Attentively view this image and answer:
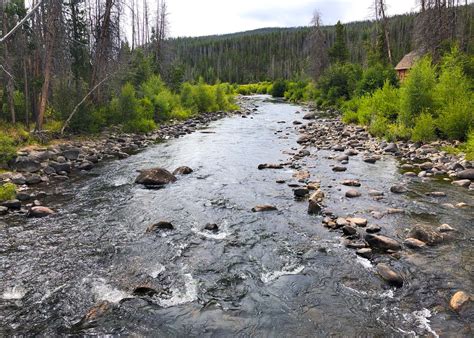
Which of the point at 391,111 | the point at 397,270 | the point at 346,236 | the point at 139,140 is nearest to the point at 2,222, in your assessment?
the point at 346,236

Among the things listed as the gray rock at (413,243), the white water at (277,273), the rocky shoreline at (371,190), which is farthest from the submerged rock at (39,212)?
the gray rock at (413,243)

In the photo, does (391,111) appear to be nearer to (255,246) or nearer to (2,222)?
(255,246)

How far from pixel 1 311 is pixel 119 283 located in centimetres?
190

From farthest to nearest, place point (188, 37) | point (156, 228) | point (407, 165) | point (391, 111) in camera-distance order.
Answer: point (188, 37), point (391, 111), point (407, 165), point (156, 228)

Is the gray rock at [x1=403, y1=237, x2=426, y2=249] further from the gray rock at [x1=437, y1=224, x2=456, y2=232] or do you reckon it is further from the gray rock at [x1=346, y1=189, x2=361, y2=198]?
the gray rock at [x1=346, y1=189, x2=361, y2=198]

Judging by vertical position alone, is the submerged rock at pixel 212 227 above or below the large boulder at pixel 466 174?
below

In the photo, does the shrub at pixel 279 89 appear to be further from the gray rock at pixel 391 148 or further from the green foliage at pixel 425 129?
the gray rock at pixel 391 148

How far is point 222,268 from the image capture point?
7836mm

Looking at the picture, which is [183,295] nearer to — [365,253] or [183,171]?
[365,253]

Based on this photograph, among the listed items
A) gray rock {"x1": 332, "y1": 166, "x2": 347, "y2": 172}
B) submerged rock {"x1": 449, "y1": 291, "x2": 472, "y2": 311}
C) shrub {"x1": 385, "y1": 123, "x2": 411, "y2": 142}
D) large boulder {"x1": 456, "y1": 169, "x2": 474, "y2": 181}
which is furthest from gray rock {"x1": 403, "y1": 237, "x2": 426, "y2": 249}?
shrub {"x1": 385, "y1": 123, "x2": 411, "y2": 142}

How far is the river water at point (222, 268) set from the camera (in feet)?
19.6

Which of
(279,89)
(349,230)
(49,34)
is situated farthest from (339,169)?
→ (279,89)

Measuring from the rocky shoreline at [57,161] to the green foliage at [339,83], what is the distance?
20.9m

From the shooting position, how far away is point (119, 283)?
716cm
